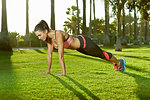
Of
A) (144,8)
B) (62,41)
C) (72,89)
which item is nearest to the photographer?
(72,89)

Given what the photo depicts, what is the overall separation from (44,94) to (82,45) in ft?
5.24

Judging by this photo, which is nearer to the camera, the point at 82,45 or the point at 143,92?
the point at 143,92

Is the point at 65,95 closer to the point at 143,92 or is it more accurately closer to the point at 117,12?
the point at 143,92

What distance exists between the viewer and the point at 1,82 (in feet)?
20.5

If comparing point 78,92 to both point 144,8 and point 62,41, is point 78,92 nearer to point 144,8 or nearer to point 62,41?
point 62,41

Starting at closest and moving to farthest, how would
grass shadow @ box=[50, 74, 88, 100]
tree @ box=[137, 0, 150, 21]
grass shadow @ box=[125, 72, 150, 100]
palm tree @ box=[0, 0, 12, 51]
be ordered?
grass shadow @ box=[50, 74, 88, 100] < grass shadow @ box=[125, 72, 150, 100] < palm tree @ box=[0, 0, 12, 51] < tree @ box=[137, 0, 150, 21]

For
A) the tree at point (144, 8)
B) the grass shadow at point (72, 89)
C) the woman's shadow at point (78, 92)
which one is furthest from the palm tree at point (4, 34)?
the woman's shadow at point (78, 92)

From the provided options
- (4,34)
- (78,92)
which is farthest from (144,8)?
(78,92)

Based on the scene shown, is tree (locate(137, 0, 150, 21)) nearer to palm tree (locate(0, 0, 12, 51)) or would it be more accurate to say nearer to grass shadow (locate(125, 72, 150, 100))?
palm tree (locate(0, 0, 12, 51))

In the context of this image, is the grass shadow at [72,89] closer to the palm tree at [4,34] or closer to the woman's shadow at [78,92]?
the woman's shadow at [78,92]

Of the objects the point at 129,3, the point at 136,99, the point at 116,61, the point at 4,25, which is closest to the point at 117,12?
the point at 129,3

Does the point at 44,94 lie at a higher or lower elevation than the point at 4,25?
lower

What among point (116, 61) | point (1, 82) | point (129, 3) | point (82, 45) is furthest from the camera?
point (129, 3)

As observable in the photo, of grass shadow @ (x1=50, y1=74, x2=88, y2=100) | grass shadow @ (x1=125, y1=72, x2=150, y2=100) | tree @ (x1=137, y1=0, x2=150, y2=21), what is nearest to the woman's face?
grass shadow @ (x1=50, y1=74, x2=88, y2=100)
